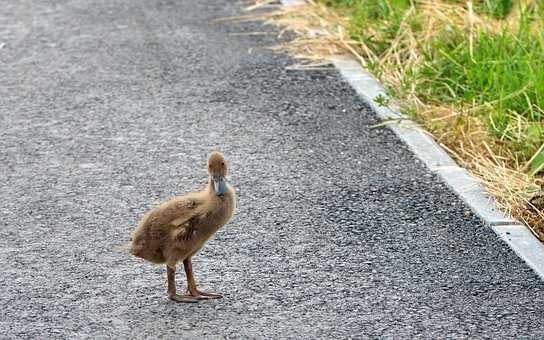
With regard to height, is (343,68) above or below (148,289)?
below

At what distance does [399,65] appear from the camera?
8.17 meters

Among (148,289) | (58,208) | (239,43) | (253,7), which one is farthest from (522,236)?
(253,7)

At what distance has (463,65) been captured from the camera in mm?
7785

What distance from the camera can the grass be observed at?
6.63 metres

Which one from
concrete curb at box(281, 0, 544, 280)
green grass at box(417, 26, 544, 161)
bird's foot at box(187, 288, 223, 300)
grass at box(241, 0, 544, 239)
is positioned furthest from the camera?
green grass at box(417, 26, 544, 161)

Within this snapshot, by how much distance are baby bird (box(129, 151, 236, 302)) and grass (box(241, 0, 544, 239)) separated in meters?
1.75

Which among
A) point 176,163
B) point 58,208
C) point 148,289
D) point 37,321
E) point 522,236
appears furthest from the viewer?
point 176,163

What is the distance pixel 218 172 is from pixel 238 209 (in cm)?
131

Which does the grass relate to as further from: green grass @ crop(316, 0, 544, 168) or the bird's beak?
the bird's beak

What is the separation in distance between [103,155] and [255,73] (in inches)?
73.6

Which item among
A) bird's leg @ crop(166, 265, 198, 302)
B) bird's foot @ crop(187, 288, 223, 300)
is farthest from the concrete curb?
bird's leg @ crop(166, 265, 198, 302)

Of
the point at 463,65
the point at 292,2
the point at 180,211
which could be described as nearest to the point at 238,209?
the point at 180,211

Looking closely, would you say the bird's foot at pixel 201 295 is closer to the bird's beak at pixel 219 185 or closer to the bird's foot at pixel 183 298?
the bird's foot at pixel 183 298

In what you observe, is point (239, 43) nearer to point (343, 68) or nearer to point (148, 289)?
point (343, 68)
